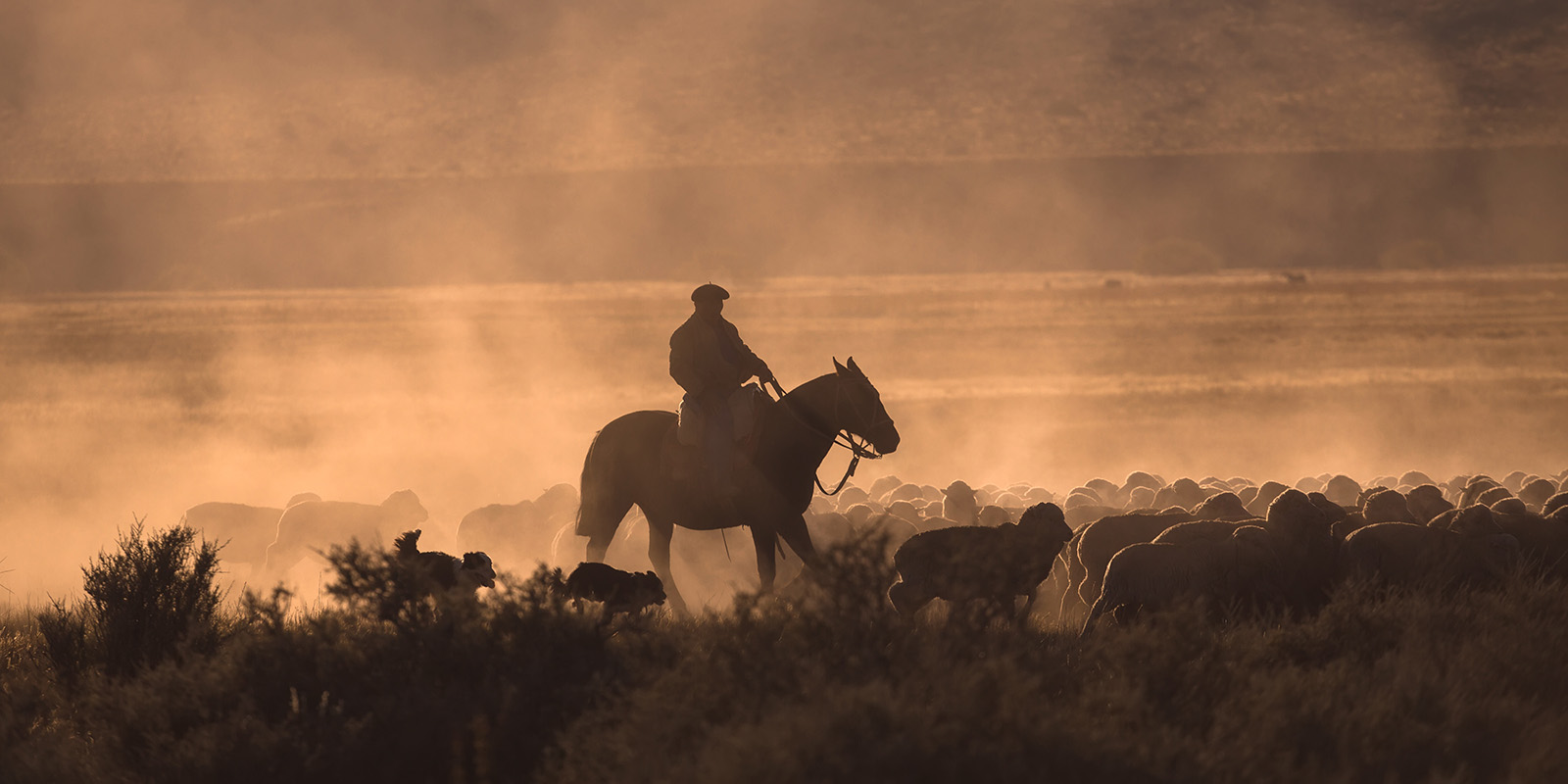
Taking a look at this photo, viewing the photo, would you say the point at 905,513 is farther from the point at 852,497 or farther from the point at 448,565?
the point at 448,565

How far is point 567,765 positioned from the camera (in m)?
6.64

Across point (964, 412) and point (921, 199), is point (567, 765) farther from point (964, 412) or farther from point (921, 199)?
point (921, 199)

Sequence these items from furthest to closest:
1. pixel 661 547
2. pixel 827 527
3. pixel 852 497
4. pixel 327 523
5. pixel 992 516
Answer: pixel 852 497 → pixel 327 523 → pixel 992 516 → pixel 827 527 → pixel 661 547

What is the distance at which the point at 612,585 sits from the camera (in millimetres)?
10336

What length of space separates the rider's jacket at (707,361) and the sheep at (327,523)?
332 inches

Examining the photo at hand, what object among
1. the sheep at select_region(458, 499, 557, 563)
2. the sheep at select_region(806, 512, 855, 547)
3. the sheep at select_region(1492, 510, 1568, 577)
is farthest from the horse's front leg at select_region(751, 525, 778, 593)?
the sheep at select_region(458, 499, 557, 563)

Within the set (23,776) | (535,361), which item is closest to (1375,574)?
(23,776)

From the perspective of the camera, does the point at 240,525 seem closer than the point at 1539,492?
No

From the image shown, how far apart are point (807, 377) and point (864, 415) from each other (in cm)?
4176

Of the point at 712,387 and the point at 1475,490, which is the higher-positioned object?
the point at 712,387

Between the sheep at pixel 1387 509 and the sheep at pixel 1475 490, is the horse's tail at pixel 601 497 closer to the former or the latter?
the sheep at pixel 1387 509

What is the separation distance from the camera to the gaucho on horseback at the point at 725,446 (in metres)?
12.1

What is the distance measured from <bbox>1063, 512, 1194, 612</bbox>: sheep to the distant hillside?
256 feet

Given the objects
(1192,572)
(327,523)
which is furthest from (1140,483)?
(1192,572)
